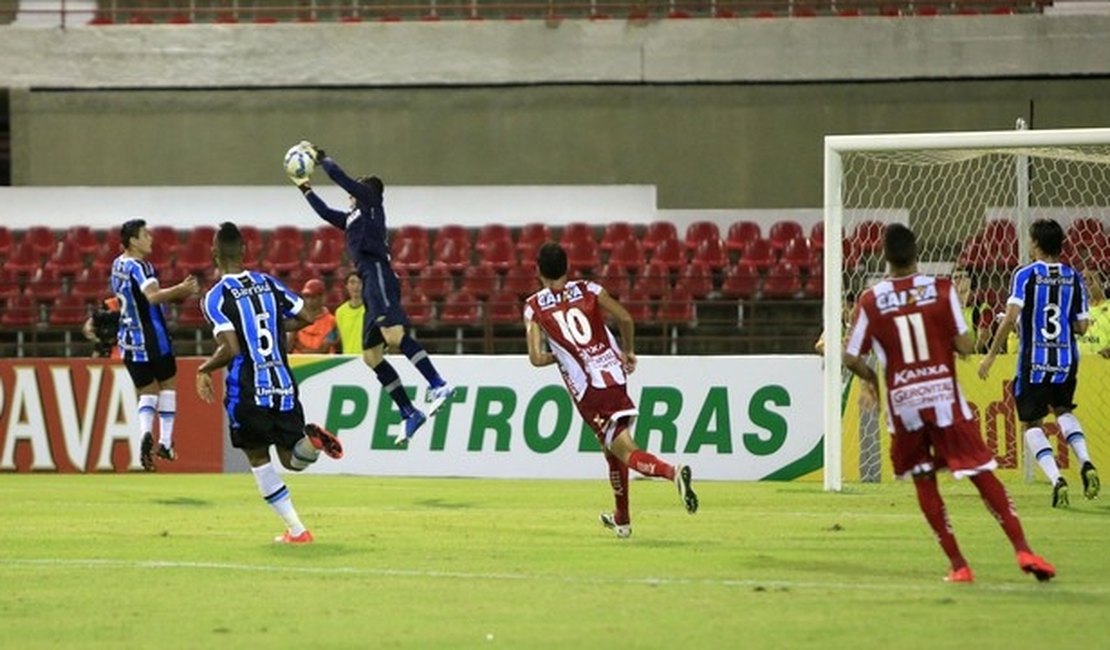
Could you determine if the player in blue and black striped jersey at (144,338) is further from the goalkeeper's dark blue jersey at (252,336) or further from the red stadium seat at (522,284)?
the red stadium seat at (522,284)

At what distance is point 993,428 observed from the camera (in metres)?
20.3

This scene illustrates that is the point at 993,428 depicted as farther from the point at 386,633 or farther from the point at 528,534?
the point at 386,633

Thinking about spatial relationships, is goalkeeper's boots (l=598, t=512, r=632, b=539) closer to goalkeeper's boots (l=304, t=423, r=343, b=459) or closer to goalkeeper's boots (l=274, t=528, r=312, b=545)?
goalkeeper's boots (l=304, t=423, r=343, b=459)

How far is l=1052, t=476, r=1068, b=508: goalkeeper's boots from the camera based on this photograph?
1617cm

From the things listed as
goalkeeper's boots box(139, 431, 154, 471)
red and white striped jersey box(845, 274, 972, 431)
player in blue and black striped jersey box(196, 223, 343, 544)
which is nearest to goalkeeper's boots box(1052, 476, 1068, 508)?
red and white striped jersey box(845, 274, 972, 431)

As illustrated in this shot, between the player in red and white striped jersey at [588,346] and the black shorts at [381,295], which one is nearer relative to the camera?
the player in red and white striped jersey at [588,346]

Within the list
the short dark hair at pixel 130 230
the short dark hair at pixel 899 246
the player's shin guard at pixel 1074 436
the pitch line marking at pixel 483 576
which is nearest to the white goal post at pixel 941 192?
the player's shin guard at pixel 1074 436

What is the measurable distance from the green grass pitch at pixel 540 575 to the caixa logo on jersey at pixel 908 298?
4.78 feet

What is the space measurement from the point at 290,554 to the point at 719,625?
13.7 feet

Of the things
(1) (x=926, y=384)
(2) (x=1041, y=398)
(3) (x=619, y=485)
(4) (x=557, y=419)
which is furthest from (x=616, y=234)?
(1) (x=926, y=384)

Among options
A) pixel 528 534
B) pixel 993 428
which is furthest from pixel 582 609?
pixel 993 428

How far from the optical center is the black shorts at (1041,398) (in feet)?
53.9

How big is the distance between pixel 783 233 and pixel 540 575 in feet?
53.6

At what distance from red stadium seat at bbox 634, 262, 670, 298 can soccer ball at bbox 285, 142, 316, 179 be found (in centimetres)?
880
